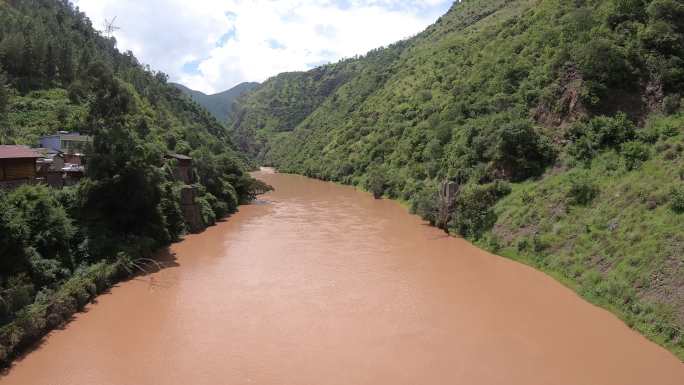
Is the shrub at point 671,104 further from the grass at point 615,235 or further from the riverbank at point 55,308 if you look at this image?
the riverbank at point 55,308

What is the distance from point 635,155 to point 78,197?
2983 cm

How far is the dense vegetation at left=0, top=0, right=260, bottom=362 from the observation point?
18.3 metres

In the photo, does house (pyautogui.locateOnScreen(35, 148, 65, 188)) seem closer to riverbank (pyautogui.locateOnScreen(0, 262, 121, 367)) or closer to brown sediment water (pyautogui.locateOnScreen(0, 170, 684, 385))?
brown sediment water (pyautogui.locateOnScreen(0, 170, 684, 385))

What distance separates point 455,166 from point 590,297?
2085 cm

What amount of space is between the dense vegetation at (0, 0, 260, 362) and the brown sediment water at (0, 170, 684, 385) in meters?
1.40

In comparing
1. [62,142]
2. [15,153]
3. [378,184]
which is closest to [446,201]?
[378,184]

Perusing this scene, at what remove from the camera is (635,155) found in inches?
955

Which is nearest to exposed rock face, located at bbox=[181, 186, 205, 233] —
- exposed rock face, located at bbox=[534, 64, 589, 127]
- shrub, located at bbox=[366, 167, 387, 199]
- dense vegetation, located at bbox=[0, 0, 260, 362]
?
dense vegetation, located at bbox=[0, 0, 260, 362]

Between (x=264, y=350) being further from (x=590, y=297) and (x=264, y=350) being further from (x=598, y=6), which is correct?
(x=598, y=6)

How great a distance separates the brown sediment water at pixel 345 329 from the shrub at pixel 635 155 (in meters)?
7.51

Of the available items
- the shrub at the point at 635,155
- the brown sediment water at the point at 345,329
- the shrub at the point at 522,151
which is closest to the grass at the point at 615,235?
the shrub at the point at 635,155

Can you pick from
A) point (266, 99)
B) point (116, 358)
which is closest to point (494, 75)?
point (116, 358)

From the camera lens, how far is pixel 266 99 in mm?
175500

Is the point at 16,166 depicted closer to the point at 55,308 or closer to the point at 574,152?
the point at 55,308
